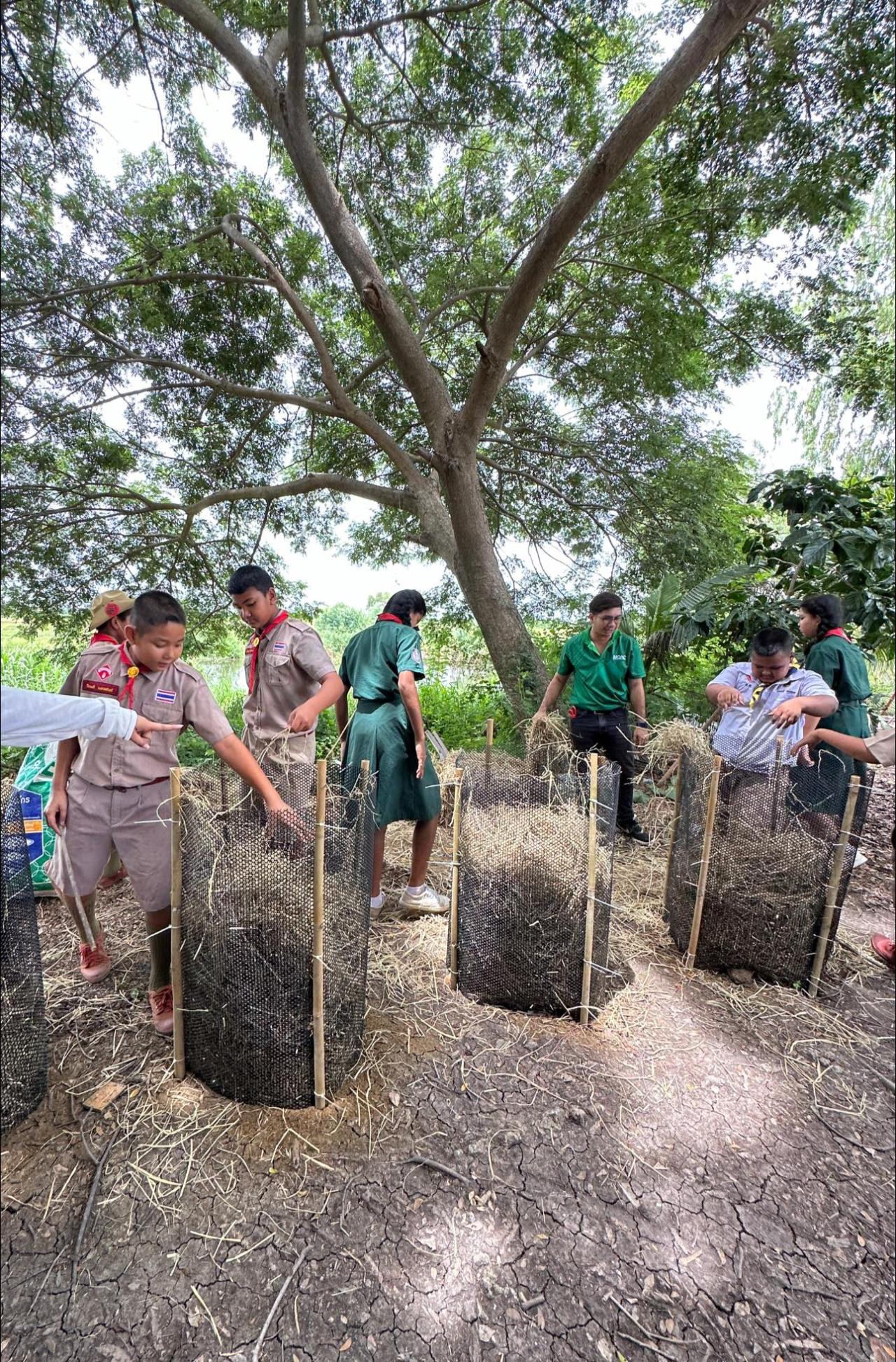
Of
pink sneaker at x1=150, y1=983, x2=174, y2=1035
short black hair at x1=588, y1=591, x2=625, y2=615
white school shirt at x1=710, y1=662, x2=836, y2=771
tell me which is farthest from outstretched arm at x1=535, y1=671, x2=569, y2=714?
pink sneaker at x1=150, y1=983, x2=174, y2=1035

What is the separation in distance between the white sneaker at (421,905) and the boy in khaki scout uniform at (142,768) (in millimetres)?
1511

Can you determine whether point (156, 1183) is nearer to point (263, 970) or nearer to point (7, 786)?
point (263, 970)

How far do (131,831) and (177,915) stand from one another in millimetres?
361

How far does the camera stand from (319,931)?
202 centimetres

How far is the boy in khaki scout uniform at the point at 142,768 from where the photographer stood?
2197 millimetres

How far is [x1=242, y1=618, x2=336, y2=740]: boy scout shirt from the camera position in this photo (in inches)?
115

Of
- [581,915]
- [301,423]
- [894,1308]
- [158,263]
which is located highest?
[158,263]

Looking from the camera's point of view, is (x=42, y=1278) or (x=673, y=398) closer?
(x=42, y=1278)

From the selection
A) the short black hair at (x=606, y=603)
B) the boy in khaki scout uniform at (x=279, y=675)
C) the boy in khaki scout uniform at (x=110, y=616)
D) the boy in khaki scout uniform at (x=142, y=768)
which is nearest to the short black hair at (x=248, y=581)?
the boy in khaki scout uniform at (x=279, y=675)

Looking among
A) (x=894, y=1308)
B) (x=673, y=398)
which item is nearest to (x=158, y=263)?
(x=673, y=398)

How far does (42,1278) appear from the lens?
164cm

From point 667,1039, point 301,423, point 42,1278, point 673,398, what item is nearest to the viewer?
point 42,1278

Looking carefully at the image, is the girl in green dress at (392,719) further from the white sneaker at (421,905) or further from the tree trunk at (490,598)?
the tree trunk at (490,598)

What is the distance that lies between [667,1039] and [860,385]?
5.87 m
